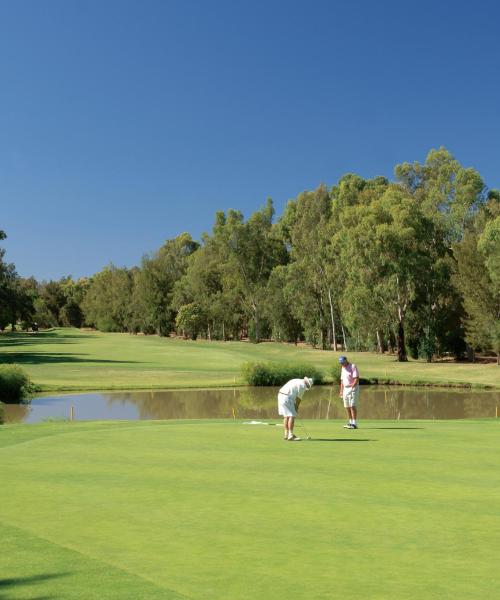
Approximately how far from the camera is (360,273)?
7731 cm

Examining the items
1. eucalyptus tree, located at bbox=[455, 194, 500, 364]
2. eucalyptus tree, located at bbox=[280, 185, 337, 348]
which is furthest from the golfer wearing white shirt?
eucalyptus tree, located at bbox=[280, 185, 337, 348]

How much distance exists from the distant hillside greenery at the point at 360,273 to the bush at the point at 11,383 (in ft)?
131

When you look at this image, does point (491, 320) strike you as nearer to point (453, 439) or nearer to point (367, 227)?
point (367, 227)

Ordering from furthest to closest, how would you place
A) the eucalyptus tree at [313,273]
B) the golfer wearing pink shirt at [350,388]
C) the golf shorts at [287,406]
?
the eucalyptus tree at [313,273]
the golfer wearing pink shirt at [350,388]
the golf shorts at [287,406]

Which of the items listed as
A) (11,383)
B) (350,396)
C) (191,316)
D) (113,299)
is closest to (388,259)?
(11,383)

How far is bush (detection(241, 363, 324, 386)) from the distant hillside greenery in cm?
2051

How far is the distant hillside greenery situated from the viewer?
243 feet

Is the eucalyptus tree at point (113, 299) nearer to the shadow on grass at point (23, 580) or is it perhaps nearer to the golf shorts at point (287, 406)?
the golf shorts at point (287, 406)

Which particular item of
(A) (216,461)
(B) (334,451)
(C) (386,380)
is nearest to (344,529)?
(A) (216,461)

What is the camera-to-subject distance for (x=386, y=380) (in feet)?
185

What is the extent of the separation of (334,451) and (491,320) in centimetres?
5339

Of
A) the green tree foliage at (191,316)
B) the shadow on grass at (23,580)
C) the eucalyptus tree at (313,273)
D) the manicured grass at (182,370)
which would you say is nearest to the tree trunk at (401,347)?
the manicured grass at (182,370)

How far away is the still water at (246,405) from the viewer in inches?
1533

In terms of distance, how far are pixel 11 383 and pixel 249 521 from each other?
122 ft
